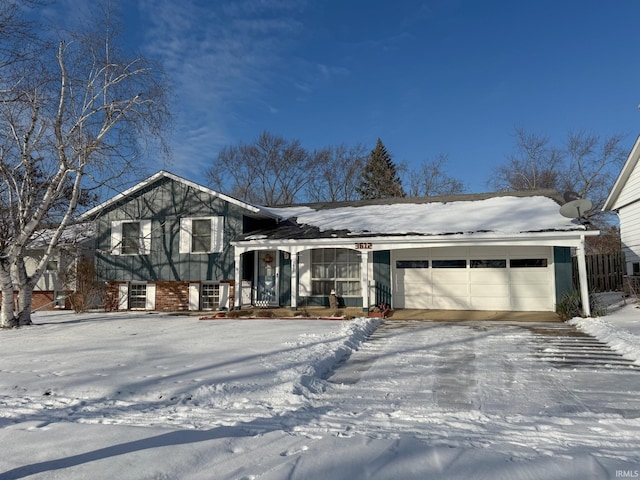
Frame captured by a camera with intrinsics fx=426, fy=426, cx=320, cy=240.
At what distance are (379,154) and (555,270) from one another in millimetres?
26758

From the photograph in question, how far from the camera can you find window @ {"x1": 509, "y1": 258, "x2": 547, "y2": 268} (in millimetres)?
12961

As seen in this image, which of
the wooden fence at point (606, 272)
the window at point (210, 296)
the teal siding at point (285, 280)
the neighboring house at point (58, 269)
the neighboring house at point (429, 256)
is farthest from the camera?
the neighboring house at point (58, 269)

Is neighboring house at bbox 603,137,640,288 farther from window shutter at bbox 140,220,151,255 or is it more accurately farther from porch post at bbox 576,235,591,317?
window shutter at bbox 140,220,151,255

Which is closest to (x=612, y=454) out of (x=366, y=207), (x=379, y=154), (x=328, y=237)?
(x=328, y=237)

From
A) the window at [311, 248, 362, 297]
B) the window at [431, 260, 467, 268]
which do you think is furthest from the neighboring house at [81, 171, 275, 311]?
the window at [431, 260, 467, 268]

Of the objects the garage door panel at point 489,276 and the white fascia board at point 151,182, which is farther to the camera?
the white fascia board at point 151,182

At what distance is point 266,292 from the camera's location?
599 inches

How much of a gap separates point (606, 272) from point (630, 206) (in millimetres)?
3781

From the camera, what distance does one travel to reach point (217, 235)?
15328 millimetres

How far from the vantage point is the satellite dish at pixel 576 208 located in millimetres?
11422

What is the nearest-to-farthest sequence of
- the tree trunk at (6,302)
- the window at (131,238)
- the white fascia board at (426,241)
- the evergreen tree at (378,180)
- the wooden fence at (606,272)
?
the white fascia board at (426,241) → the tree trunk at (6,302) → the window at (131,238) → the wooden fence at (606,272) → the evergreen tree at (378,180)

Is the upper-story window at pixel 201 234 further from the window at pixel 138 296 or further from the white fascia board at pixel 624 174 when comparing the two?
the white fascia board at pixel 624 174

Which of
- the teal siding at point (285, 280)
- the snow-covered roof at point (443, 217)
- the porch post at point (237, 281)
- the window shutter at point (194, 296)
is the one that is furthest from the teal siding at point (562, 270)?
the window shutter at point (194, 296)

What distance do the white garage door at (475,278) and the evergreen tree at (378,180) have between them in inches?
888
